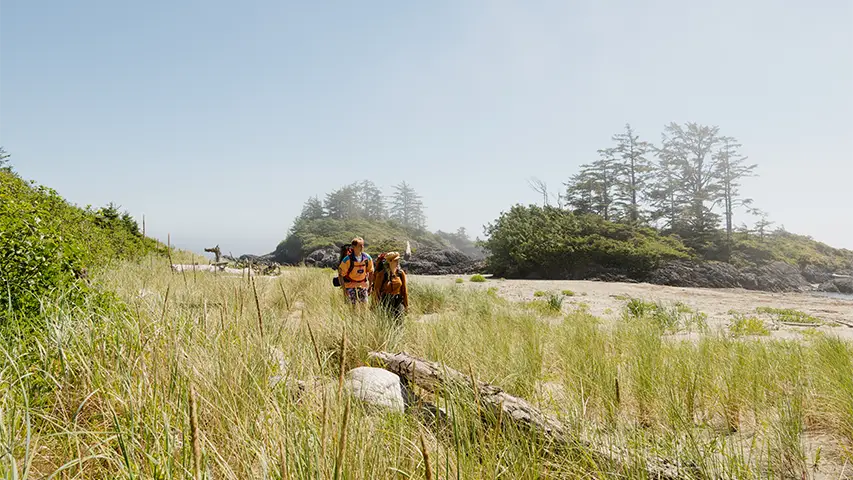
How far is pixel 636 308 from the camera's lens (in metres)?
9.83

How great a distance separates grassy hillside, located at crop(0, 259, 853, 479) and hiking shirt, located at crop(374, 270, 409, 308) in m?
0.58

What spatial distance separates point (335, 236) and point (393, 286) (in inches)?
1405

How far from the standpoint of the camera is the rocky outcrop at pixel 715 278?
22.2 metres

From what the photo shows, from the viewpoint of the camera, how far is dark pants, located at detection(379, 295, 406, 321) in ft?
18.4

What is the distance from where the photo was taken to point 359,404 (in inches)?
94.0

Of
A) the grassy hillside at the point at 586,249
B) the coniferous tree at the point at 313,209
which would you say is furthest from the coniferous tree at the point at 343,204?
the grassy hillside at the point at 586,249

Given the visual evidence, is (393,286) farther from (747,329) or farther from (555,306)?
(747,329)

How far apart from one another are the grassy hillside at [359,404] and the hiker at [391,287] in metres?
0.42

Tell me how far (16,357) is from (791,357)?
6751 mm

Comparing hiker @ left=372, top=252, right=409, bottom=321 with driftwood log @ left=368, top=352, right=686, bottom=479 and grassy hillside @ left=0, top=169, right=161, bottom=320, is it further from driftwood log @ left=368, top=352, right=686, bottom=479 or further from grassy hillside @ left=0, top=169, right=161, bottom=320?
grassy hillside @ left=0, top=169, right=161, bottom=320

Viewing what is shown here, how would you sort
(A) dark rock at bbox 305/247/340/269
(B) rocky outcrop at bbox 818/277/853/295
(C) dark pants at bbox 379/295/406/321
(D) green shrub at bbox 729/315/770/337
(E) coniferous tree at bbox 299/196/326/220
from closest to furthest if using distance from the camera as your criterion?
(C) dark pants at bbox 379/295/406/321
(D) green shrub at bbox 729/315/770/337
(B) rocky outcrop at bbox 818/277/853/295
(A) dark rock at bbox 305/247/340/269
(E) coniferous tree at bbox 299/196/326/220

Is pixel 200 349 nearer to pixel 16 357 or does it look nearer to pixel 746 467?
pixel 16 357

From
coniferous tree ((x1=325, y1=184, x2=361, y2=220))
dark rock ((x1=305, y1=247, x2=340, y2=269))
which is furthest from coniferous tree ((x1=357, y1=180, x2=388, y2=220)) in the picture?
dark rock ((x1=305, y1=247, x2=340, y2=269))

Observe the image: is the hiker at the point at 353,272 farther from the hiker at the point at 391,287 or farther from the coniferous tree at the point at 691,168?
the coniferous tree at the point at 691,168
